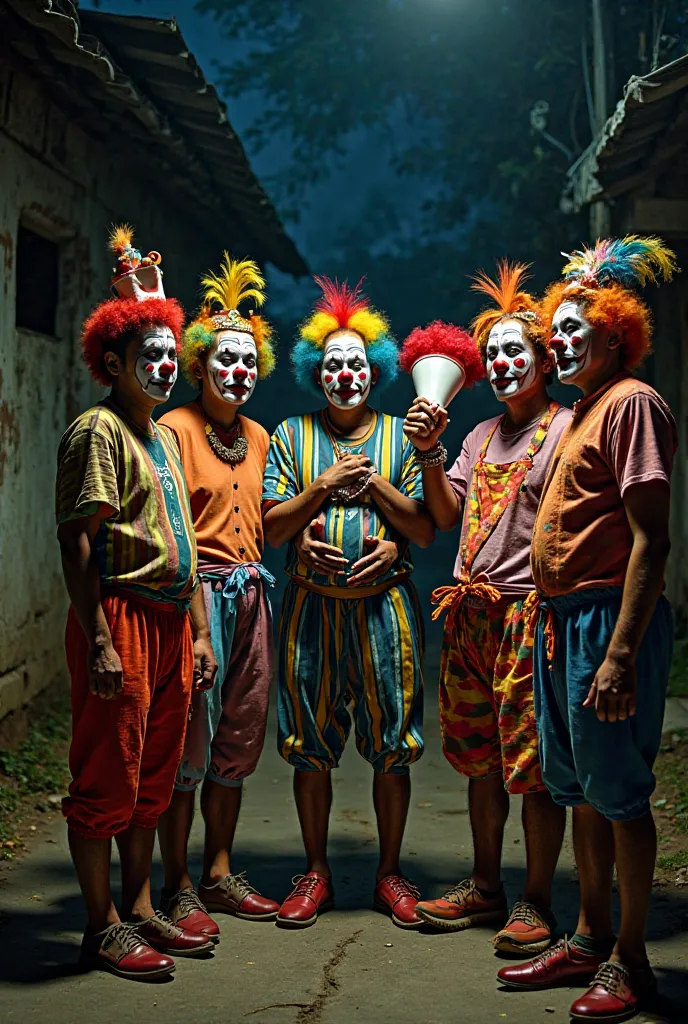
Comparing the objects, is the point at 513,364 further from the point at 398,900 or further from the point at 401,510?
the point at 398,900

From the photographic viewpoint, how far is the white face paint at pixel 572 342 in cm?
328

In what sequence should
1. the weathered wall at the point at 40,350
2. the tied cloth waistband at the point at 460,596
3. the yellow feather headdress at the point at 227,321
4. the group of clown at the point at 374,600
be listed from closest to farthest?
the group of clown at the point at 374,600, the tied cloth waistband at the point at 460,596, the yellow feather headdress at the point at 227,321, the weathered wall at the point at 40,350

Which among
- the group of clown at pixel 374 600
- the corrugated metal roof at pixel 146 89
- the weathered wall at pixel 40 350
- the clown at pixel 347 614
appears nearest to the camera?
the group of clown at pixel 374 600

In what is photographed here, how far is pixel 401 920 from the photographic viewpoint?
3770 millimetres

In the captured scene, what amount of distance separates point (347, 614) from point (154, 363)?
110cm

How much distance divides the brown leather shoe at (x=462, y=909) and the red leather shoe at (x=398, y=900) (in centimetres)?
4

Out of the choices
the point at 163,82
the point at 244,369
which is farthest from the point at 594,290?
the point at 163,82

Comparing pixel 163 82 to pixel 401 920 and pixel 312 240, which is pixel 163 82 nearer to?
pixel 401 920

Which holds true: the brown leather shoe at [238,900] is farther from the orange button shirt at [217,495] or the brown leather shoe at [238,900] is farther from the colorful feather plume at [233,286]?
the colorful feather plume at [233,286]

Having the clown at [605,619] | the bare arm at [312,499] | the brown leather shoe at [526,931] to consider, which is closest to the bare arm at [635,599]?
the clown at [605,619]

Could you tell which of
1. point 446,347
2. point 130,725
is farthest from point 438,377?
point 130,725

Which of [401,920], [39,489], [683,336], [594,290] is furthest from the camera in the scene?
[683,336]

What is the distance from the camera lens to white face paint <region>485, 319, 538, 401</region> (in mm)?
3717

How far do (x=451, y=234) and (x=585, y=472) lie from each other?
3157 centimetres
